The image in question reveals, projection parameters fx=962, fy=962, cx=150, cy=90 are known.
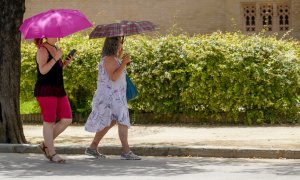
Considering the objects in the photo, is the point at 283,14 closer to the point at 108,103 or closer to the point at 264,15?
the point at 264,15

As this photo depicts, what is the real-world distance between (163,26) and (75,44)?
32.1ft

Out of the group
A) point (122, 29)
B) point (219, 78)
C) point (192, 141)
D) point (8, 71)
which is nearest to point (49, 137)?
point (122, 29)

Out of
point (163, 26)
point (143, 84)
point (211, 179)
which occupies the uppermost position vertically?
point (163, 26)

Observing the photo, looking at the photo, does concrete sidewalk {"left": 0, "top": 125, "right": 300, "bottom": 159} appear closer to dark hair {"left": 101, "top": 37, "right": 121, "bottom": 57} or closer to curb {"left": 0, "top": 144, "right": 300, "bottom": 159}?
curb {"left": 0, "top": 144, "right": 300, "bottom": 159}

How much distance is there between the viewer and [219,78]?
60.0 ft

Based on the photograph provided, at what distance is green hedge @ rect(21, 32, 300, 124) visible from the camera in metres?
18.2

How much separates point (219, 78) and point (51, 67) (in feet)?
19.5

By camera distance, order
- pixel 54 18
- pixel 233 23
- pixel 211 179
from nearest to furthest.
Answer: pixel 211 179
pixel 54 18
pixel 233 23

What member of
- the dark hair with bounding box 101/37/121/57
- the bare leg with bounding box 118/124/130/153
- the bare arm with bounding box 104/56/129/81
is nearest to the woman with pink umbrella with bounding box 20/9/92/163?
the dark hair with bounding box 101/37/121/57

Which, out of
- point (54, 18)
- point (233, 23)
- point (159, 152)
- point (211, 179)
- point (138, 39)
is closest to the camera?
point (211, 179)

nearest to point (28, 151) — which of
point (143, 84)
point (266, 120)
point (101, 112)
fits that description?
point (101, 112)

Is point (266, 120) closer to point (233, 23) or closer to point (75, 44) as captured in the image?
point (75, 44)

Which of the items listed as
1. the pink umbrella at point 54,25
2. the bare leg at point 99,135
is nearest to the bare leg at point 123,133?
the bare leg at point 99,135

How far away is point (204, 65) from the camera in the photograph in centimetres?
1831
